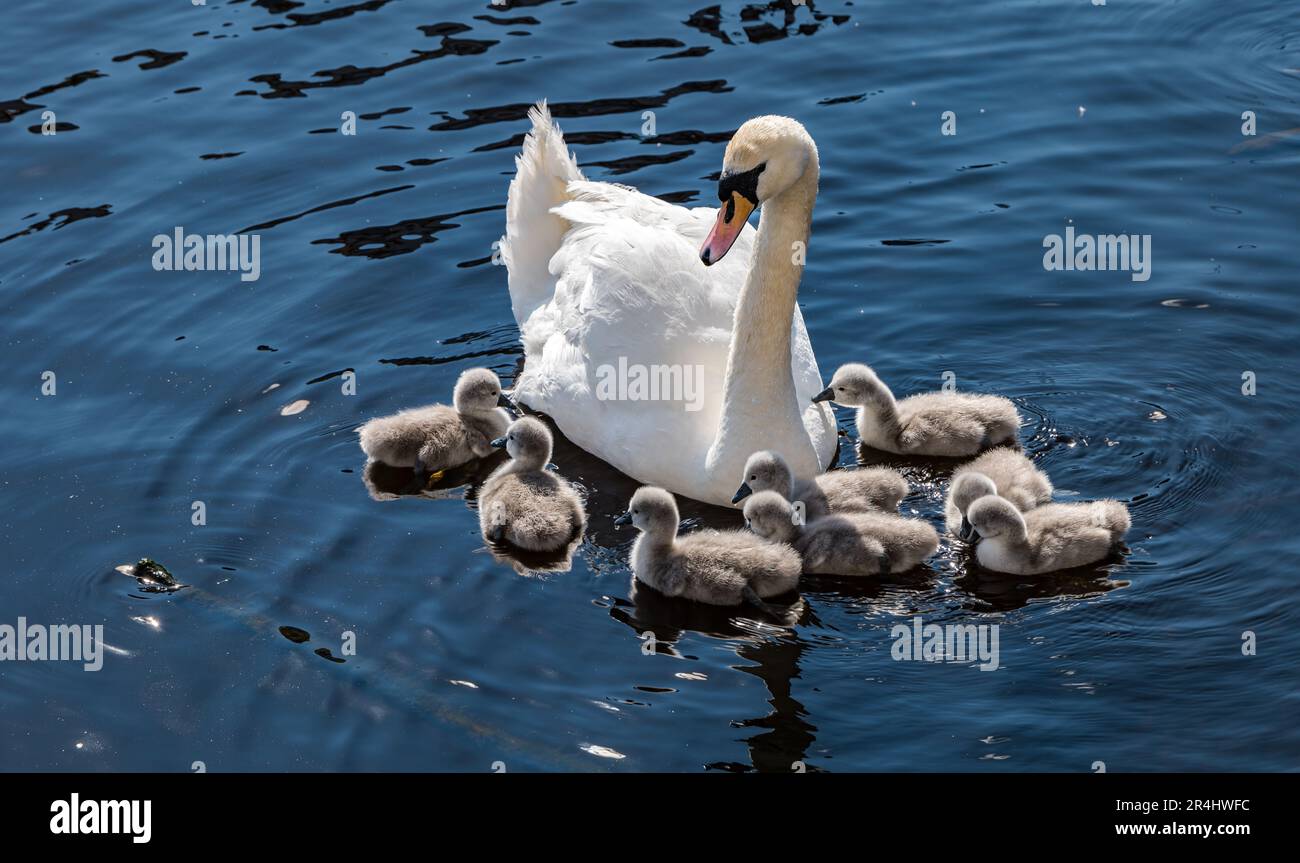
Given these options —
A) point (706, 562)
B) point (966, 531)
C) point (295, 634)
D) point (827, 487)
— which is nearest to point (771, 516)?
point (706, 562)

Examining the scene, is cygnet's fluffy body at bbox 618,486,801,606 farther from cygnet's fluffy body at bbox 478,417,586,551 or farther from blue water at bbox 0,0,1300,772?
cygnet's fluffy body at bbox 478,417,586,551

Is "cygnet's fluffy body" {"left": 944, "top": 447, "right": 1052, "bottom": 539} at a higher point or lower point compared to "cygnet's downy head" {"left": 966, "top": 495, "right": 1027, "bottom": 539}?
higher

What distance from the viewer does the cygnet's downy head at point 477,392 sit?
36.9ft

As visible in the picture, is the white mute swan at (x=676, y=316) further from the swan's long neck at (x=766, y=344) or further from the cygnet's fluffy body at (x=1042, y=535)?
the cygnet's fluffy body at (x=1042, y=535)

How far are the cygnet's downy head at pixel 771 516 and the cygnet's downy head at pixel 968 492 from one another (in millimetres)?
992

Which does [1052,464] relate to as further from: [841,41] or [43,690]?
[841,41]

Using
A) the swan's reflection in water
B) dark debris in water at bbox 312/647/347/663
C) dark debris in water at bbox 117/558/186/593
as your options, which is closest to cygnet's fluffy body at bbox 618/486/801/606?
the swan's reflection in water

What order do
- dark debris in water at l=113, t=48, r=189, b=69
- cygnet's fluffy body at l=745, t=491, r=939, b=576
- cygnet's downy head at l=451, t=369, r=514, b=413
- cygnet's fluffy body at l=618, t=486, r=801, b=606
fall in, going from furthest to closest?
1. dark debris in water at l=113, t=48, r=189, b=69
2. cygnet's downy head at l=451, t=369, r=514, b=413
3. cygnet's fluffy body at l=745, t=491, r=939, b=576
4. cygnet's fluffy body at l=618, t=486, r=801, b=606

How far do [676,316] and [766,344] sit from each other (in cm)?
92

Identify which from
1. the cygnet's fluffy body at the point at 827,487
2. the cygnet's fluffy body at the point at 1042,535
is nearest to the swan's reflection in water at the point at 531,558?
the cygnet's fluffy body at the point at 827,487

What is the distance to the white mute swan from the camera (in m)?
10.3

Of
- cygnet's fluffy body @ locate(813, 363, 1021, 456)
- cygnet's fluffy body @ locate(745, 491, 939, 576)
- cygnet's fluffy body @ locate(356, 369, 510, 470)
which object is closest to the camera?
cygnet's fluffy body @ locate(745, 491, 939, 576)

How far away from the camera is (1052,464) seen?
1091 cm

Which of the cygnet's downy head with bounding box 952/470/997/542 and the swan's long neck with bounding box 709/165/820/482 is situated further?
the swan's long neck with bounding box 709/165/820/482
